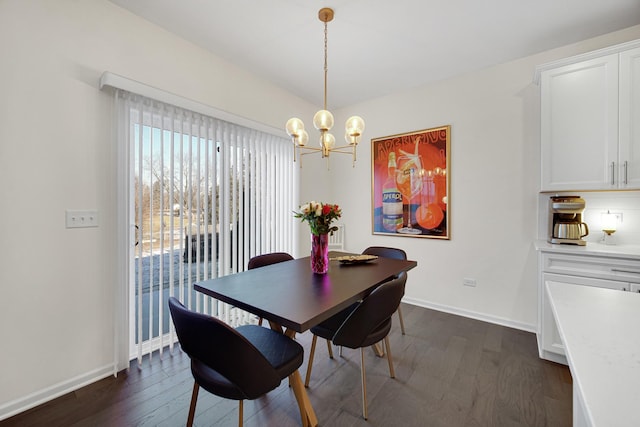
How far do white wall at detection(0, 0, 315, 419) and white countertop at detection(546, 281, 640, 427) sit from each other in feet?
8.39

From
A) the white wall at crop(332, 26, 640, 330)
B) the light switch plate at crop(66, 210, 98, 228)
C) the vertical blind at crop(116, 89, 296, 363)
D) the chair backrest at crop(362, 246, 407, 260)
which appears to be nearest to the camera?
the light switch plate at crop(66, 210, 98, 228)

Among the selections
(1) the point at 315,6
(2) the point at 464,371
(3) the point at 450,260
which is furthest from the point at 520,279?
(1) the point at 315,6

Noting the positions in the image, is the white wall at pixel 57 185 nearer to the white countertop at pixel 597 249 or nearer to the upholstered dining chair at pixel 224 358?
the upholstered dining chair at pixel 224 358

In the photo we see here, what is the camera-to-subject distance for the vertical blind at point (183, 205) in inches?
84.8

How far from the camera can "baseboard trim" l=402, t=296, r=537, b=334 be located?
2738 mm

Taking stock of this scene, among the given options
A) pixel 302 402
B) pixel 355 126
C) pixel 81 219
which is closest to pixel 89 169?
pixel 81 219

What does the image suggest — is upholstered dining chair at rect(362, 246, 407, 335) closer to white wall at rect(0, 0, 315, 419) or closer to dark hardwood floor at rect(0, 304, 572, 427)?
dark hardwood floor at rect(0, 304, 572, 427)

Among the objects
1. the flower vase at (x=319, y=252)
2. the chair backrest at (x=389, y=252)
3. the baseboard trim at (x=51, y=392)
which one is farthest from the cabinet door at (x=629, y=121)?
the baseboard trim at (x=51, y=392)

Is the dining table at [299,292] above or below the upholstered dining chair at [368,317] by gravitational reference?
above

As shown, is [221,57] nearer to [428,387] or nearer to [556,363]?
[428,387]

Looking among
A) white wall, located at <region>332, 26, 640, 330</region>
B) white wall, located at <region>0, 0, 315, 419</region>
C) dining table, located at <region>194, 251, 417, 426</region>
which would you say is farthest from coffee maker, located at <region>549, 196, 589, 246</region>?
white wall, located at <region>0, 0, 315, 419</region>

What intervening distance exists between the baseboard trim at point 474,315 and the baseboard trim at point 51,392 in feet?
10.2

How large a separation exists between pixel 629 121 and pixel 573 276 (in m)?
1.24

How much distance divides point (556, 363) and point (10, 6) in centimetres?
447
